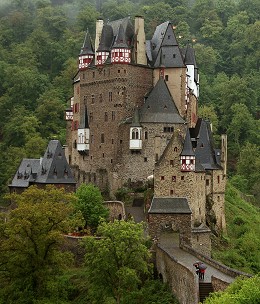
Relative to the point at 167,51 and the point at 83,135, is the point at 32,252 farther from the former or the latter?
the point at 167,51

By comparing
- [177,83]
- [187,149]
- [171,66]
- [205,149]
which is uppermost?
[171,66]

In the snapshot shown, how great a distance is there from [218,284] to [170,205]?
16471 millimetres

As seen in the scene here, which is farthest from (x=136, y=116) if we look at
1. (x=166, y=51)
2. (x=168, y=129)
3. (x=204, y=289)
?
(x=204, y=289)

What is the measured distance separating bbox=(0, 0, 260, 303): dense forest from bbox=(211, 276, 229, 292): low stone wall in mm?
6838

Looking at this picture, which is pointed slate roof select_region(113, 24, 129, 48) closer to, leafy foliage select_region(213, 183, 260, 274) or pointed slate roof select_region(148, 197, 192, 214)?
pointed slate roof select_region(148, 197, 192, 214)

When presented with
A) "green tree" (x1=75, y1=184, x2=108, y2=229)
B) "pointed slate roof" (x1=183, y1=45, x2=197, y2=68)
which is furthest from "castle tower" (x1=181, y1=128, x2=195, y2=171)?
"pointed slate roof" (x1=183, y1=45, x2=197, y2=68)

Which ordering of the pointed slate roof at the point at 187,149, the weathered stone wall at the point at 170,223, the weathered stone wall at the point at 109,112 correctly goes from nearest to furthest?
the weathered stone wall at the point at 170,223 < the pointed slate roof at the point at 187,149 < the weathered stone wall at the point at 109,112

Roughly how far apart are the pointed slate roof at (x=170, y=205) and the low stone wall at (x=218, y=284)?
49.0ft

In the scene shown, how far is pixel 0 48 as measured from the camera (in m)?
114

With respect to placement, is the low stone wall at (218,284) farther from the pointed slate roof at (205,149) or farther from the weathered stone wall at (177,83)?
the weathered stone wall at (177,83)

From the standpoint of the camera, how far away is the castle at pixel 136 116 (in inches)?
2253

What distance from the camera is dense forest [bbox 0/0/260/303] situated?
239ft

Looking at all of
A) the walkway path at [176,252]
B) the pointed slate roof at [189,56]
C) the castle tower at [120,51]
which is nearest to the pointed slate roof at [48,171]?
the walkway path at [176,252]

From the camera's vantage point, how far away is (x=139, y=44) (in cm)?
6078
